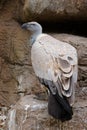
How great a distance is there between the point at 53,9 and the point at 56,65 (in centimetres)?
164

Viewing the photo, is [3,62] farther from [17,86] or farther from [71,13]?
[71,13]

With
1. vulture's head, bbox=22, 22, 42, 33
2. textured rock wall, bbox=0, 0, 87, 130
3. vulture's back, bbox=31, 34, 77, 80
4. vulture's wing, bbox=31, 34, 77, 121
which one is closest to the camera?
vulture's wing, bbox=31, 34, 77, 121

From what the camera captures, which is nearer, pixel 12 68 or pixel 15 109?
pixel 15 109

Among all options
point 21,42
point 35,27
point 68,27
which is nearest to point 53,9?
point 68,27

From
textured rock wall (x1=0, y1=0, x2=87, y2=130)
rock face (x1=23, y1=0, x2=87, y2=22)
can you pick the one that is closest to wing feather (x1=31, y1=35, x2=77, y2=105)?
textured rock wall (x1=0, y1=0, x2=87, y2=130)

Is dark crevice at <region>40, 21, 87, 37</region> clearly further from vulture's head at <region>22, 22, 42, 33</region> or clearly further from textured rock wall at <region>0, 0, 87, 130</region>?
vulture's head at <region>22, 22, 42, 33</region>

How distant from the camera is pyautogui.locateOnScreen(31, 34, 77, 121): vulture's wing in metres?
4.74

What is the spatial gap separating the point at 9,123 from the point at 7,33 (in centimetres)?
145

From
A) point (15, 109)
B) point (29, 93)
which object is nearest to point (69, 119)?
point (15, 109)

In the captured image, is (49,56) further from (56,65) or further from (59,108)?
(59,108)

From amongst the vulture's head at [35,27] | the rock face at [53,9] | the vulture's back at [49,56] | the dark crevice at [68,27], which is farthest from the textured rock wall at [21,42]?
the vulture's back at [49,56]

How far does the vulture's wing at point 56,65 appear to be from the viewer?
15.6 ft

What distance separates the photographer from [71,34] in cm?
648

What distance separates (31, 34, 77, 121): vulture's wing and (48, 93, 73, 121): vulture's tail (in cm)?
5
